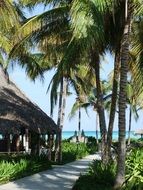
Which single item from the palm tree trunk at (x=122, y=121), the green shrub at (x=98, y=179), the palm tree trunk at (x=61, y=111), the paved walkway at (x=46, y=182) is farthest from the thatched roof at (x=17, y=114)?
the palm tree trunk at (x=122, y=121)

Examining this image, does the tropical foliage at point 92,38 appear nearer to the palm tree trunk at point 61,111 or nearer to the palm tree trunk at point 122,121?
the palm tree trunk at point 122,121

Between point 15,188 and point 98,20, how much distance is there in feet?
19.7

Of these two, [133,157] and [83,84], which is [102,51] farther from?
[83,84]

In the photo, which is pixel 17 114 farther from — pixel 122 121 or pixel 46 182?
pixel 122 121

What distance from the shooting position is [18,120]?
2558 centimetres

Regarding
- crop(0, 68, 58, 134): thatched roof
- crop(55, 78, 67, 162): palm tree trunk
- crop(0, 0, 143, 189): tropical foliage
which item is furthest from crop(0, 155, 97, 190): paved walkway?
crop(55, 78, 67, 162): palm tree trunk

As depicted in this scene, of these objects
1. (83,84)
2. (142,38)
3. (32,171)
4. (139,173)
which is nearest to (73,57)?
(142,38)

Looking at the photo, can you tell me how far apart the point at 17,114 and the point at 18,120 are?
31.8 inches

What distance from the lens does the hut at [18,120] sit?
25.2 metres

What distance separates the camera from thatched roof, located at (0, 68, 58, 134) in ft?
82.0

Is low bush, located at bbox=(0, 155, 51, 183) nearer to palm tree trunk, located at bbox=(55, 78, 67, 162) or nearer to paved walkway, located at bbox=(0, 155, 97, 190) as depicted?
paved walkway, located at bbox=(0, 155, 97, 190)

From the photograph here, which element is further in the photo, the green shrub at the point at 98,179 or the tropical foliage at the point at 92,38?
the green shrub at the point at 98,179

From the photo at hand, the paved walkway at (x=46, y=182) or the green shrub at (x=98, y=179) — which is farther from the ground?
the green shrub at (x=98, y=179)

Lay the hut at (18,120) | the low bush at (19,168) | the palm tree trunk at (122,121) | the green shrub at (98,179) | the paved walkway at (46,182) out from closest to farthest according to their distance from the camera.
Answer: the palm tree trunk at (122,121), the green shrub at (98,179), the paved walkway at (46,182), the low bush at (19,168), the hut at (18,120)
